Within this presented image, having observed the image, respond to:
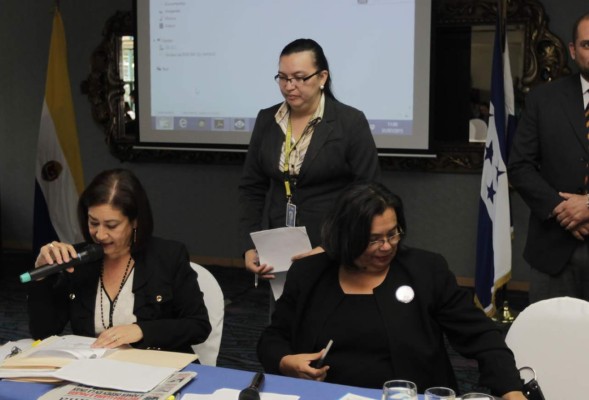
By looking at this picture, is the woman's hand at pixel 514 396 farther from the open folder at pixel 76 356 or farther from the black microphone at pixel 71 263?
the black microphone at pixel 71 263

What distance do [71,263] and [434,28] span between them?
3.42 metres

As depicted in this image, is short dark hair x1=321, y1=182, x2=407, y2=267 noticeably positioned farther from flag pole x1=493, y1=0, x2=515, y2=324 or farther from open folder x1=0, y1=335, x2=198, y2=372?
flag pole x1=493, y1=0, x2=515, y2=324

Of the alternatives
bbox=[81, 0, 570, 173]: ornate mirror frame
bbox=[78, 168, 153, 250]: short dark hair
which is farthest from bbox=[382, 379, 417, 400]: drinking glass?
bbox=[81, 0, 570, 173]: ornate mirror frame

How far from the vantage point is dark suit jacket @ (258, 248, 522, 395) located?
7.04ft

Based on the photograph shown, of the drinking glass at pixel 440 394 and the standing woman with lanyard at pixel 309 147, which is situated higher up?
the standing woman with lanyard at pixel 309 147

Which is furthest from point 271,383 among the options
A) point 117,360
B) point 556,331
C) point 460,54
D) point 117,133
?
point 117,133

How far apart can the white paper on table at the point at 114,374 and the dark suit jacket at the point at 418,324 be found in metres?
0.40

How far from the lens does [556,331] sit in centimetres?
222

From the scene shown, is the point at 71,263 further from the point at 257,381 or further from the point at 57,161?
the point at 57,161

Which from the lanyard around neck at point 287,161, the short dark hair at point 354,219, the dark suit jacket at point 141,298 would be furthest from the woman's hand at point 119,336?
the lanyard around neck at point 287,161

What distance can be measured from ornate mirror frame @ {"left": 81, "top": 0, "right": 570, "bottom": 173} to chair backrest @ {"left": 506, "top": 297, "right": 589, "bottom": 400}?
3.18 m

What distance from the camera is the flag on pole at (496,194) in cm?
462

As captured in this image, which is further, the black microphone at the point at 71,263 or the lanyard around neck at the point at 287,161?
the lanyard around neck at the point at 287,161

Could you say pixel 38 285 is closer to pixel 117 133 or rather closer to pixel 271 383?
pixel 271 383
